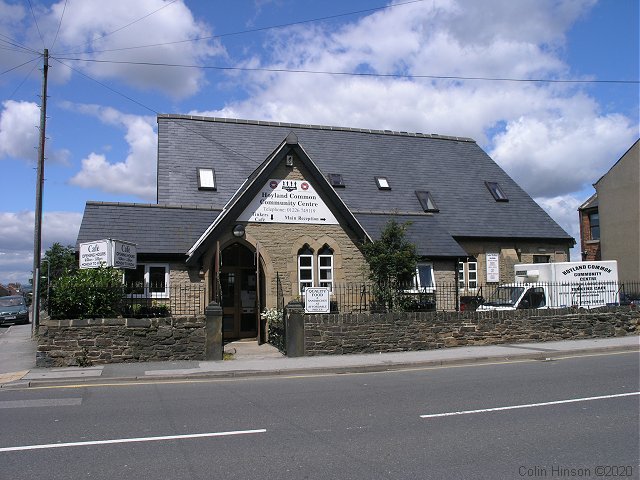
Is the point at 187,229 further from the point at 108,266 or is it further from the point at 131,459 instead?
the point at 131,459

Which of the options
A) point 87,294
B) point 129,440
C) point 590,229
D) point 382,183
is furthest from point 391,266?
point 590,229

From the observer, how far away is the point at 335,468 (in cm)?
571

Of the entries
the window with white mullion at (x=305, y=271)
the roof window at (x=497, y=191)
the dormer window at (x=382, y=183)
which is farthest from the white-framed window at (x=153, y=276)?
the roof window at (x=497, y=191)

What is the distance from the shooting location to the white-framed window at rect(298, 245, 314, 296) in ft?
60.6

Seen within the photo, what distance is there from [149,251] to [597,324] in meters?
15.1

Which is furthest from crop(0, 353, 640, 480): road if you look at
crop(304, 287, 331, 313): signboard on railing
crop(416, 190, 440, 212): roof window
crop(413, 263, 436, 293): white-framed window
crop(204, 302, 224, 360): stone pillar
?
crop(416, 190, 440, 212): roof window

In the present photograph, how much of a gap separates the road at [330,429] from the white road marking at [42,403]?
0.02 m

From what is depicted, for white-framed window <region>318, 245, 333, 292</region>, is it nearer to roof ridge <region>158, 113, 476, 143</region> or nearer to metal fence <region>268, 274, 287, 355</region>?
metal fence <region>268, 274, 287, 355</region>

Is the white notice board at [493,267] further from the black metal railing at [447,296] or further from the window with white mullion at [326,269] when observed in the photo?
the window with white mullion at [326,269]

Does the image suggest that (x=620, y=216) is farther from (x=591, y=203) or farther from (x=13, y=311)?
(x=13, y=311)

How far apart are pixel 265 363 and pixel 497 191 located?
19.7 metres

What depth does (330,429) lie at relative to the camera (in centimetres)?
737

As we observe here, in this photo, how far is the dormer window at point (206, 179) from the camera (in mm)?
23438

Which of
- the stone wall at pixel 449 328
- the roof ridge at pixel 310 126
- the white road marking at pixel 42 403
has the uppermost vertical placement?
the roof ridge at pixel 310 126
